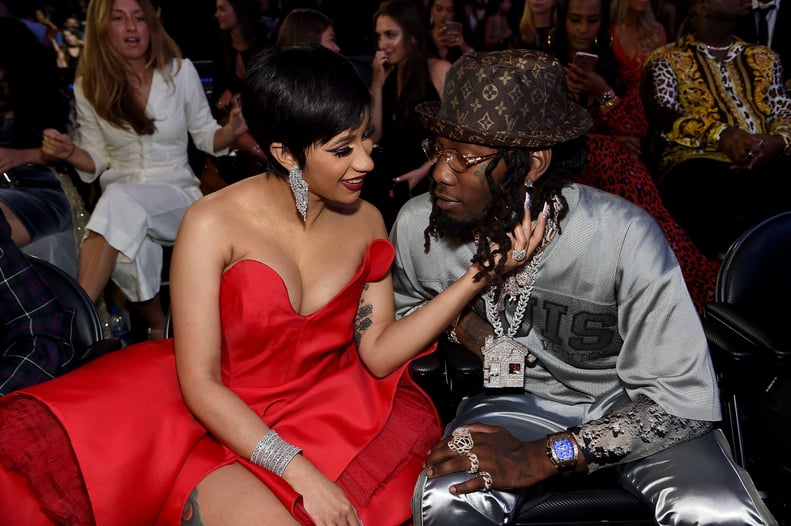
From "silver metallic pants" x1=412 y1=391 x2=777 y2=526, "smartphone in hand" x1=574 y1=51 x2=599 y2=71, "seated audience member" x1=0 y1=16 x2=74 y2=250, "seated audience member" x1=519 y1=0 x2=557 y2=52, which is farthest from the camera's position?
"seated audience member" x1=519 y1=0 x2=557 y2=52

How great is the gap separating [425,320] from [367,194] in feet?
7.74

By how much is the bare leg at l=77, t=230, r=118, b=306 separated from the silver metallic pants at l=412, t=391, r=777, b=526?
2296mm

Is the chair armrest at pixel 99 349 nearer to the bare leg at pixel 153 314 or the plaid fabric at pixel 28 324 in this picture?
the plaid fabric at pixel 28 324

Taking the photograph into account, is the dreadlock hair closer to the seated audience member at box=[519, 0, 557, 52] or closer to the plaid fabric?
the plaid fabric

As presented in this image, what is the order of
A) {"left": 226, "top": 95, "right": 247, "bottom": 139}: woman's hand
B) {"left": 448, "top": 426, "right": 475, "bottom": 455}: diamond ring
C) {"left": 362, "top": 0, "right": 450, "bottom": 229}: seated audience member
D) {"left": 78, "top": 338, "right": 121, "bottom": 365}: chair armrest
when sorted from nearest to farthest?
{"left": 448, "top": 426, "right": 475, "bottom": 455}: diamond ring < {"left": 78, "top": 338, "right": 121, "bottom": 365}: chair armrest < {"left": 226, "top": 95, "right": 247, "bottom": 139}: woman's hand < {"left": 362, "top": 0, "right": 450, "bottom": 229}: seated audience member

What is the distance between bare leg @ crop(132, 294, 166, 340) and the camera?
374cm

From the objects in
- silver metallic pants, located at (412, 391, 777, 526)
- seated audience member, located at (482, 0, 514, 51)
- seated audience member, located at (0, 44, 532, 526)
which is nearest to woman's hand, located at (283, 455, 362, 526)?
seated audience member, located at (0, 44, 532, 526)

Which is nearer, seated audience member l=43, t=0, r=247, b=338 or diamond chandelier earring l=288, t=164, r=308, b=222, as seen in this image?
diamond chandelier earring l=288, t=164, r=308, b=222

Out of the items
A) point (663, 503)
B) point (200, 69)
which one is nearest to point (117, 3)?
point (200, 69)

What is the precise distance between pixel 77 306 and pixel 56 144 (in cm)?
158

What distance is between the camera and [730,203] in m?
3.92

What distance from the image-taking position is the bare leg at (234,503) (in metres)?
1.66

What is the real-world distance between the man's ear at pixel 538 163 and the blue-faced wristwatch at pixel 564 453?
67cm

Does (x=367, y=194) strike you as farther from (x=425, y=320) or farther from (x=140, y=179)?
(x=425, y=320)
